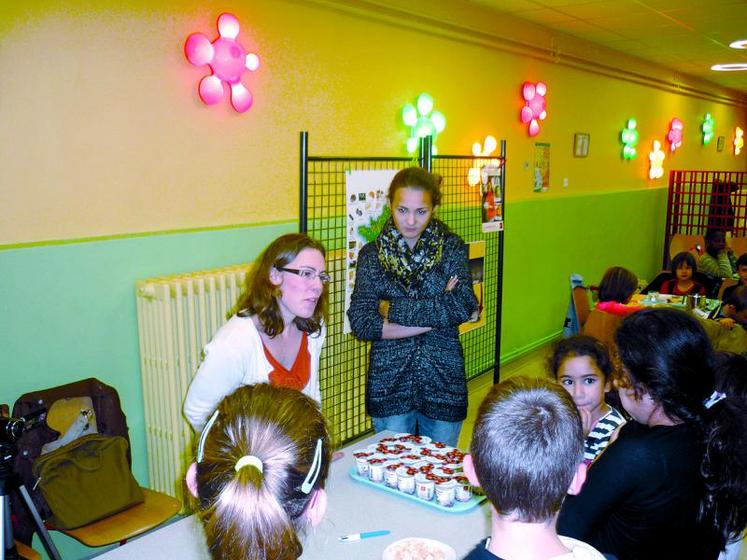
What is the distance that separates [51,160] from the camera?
2.69 m

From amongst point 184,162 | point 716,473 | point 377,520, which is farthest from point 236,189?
point 716,473

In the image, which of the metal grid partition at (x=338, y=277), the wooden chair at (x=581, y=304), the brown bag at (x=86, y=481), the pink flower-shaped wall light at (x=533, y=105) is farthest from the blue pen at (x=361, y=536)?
the pink flower-shaped wall light at (x=533, y=105)

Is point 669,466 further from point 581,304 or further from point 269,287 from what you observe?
point 581,304

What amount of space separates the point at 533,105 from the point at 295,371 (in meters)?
4.44

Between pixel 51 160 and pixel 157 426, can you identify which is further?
pixel 157 426

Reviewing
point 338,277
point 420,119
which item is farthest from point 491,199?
point 338,277

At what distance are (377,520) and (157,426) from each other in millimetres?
1603

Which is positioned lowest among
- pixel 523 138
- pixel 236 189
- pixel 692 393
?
pixel 692 393

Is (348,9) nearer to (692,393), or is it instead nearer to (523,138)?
(523,138)

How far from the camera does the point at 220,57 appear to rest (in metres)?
3.17

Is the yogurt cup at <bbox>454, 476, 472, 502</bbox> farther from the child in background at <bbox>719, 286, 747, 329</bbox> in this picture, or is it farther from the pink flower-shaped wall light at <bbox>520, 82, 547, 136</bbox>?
the pink flower-shaped wall light at <bbox>520, 82, 547, 136</bbox>

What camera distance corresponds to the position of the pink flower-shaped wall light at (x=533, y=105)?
5.80m

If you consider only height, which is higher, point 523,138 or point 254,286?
point 523,138

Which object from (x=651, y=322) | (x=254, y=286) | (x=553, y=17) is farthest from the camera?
(x=553, y=17)
